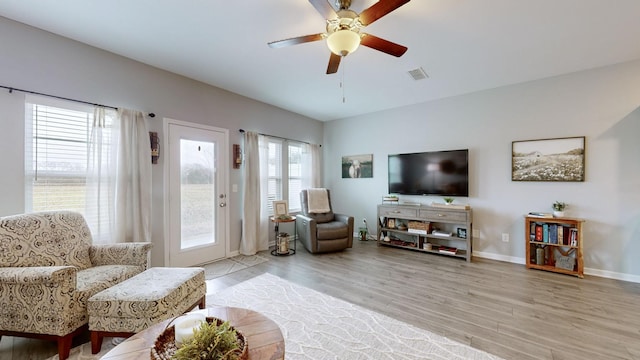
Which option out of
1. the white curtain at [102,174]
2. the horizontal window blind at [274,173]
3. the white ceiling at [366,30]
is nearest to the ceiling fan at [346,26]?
the white ceiling at [366,30]

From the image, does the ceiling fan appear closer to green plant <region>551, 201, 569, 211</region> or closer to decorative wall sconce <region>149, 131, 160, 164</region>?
decorative wall sconce <region>149, 131, 160, 164</region>

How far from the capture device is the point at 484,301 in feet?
8.25

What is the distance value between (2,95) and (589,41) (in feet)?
18.5

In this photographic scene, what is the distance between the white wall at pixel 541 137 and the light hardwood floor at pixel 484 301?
53 centimetres

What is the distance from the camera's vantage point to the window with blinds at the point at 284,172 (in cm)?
470

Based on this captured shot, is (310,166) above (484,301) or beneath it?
above

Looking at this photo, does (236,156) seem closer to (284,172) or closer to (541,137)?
(284,172)

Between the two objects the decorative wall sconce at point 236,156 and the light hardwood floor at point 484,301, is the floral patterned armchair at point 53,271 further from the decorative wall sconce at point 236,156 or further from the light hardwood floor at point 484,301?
the decorative wall sconce at point 236,156

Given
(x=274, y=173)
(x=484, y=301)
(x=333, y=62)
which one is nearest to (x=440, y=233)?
(x=484, y=301)

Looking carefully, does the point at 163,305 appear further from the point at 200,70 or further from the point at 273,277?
the point at 200,70

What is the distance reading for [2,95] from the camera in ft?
7.15

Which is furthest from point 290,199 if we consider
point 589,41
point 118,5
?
point 589,41

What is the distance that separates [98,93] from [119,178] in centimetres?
95

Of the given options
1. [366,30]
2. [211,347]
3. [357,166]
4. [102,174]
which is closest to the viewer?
[211,347]
